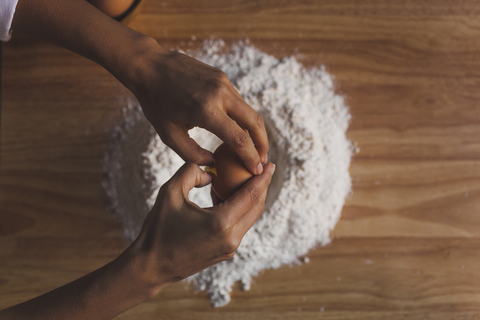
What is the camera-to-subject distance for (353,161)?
34.3 inches

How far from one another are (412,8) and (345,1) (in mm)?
170

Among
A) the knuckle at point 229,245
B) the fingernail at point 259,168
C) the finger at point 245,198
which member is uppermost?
the fingernail at point 259,168

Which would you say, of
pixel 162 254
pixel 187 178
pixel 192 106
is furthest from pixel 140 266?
pixel 192 106

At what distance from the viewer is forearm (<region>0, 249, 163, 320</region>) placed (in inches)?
21.8

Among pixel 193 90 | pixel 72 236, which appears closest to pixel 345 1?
pixel 193 90

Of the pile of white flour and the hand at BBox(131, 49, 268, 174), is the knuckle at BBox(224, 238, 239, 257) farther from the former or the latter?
the pile of white flour

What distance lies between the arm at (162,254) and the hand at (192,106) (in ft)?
0.21

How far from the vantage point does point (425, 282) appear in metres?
0.85

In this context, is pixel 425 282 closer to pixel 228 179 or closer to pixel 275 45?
pixel 228 179

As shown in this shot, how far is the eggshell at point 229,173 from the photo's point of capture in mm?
625

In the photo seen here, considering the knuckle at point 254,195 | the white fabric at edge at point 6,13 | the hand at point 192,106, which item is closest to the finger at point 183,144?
the hand at point 192,106

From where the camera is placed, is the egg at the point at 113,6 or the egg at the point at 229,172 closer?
the egg at the point at 229,172

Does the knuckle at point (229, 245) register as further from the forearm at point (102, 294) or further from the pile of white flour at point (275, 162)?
the pile of white flour at point (275, 162)

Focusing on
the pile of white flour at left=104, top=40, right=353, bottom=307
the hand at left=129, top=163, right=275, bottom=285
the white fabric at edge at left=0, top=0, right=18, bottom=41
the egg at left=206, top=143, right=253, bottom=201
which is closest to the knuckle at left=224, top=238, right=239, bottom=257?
the hand at left=129, top=163, right=275, bottom=285
